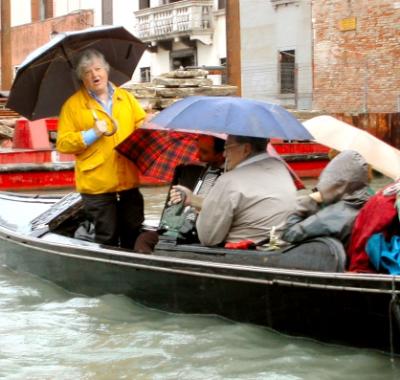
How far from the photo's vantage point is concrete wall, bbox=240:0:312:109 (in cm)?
2545

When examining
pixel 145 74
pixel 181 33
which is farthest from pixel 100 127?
pixel 145 74

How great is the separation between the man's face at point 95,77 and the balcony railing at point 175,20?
77.7ft

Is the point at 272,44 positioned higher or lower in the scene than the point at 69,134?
higher

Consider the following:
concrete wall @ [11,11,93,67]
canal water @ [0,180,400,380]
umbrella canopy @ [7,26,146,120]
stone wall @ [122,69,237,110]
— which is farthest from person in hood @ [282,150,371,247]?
concrete wall @ [11,11,93,67]

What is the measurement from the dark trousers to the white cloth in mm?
1017

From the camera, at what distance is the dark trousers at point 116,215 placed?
21.9 ft

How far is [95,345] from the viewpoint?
5965 mm

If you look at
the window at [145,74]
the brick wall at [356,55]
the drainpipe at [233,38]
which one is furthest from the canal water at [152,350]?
the window at [145,74]

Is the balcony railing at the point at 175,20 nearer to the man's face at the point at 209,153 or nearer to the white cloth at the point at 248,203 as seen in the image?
the man's face at the point at 209,153

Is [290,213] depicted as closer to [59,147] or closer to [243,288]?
[243,288]

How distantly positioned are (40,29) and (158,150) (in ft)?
105

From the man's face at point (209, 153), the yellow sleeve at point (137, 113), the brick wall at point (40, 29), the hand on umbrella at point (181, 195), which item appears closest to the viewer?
the hand on umbrella at point (181, 195)

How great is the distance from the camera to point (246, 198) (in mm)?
5664

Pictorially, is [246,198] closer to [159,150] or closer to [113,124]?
[113,124]
